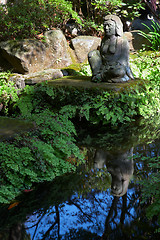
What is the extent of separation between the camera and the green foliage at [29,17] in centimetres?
866

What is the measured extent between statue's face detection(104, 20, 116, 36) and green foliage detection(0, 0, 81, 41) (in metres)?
3.02

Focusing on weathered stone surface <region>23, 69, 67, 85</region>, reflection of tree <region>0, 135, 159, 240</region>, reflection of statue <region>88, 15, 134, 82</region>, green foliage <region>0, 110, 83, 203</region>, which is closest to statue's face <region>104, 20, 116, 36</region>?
reflection of statue <region>88, 15, 134, 82</region>

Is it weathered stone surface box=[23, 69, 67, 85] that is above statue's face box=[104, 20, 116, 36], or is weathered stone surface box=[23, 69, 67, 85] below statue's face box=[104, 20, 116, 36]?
below

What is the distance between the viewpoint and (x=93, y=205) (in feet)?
11.0

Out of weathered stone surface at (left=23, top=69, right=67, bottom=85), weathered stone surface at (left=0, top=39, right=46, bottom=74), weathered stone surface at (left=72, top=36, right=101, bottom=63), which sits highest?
weathered stone surface at (left=72, top=36, right=101, bottom=63)

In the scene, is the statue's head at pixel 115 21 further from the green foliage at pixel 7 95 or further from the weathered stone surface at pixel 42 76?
the green foliage at pixel 7 95

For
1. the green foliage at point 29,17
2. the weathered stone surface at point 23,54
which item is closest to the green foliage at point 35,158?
the weathered stone surface at point 23,54

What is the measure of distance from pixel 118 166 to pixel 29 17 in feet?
20.5

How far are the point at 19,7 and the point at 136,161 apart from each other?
665 centimetres

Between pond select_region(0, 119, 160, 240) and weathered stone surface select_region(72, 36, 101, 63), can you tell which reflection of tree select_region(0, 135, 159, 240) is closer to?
pond select_region(0, 119, 160, 240)

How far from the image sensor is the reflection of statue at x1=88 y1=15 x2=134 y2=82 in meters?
6.61

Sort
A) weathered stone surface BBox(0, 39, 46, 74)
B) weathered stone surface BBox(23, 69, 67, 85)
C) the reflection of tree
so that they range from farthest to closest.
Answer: weathered stone surface BBox(0, 39, 46, 74)
weathered stone surface BBox(23, 69, 67, 85)
the reflection of tree

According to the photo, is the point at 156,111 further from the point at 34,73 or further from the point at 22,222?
the point at 22,222

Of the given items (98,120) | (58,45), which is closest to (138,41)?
(58,45)
